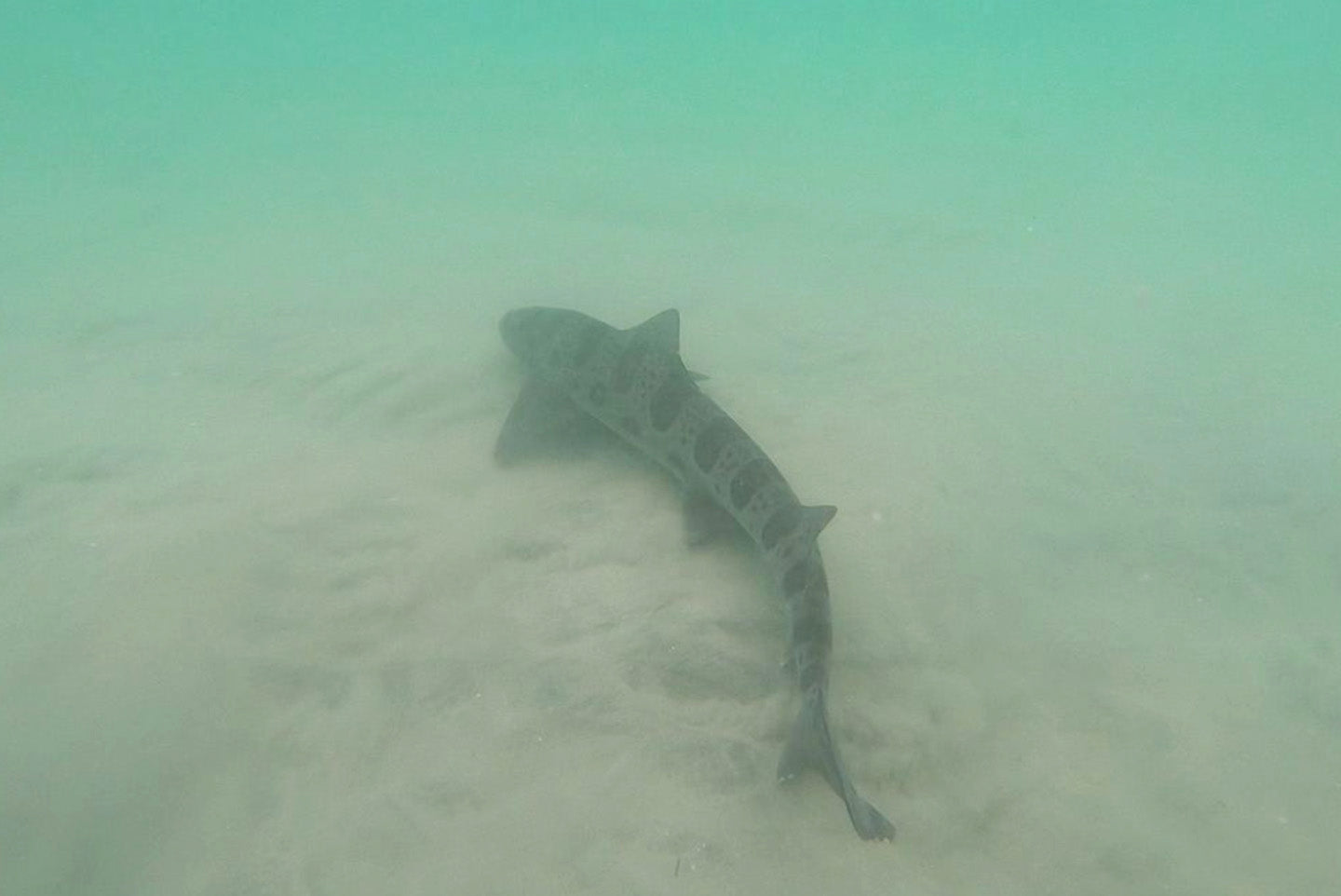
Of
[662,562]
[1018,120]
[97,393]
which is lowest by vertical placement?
[97,393]

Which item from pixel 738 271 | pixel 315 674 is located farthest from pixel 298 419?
pixel 738 271

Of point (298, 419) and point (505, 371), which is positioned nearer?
point (298, 419)

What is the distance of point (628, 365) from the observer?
20.8ft

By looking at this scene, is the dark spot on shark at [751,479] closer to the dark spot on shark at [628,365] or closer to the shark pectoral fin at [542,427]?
the dark spot on shark at [628,365]

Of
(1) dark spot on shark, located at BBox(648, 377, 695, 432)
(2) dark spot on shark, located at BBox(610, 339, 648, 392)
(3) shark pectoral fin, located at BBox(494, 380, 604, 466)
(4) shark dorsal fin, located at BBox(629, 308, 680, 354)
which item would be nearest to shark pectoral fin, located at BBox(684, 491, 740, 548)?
(1) dark spot on shark, located at BBox(648, 377, 695, 432)

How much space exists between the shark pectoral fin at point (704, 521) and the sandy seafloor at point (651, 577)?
0.15 meters

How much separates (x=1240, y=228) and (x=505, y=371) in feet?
59.8

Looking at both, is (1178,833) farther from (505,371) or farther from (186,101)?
(186,101)

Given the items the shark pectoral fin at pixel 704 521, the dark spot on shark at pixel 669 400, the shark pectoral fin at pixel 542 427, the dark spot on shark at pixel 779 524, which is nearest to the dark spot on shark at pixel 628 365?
the dark spot on shark at pixel 669 400

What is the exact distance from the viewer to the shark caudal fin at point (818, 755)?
3.69 metres

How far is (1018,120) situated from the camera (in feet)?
94.3

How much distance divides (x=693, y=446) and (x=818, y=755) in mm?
2542

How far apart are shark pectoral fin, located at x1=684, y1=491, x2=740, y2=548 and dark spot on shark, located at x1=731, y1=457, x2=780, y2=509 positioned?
1.02ft

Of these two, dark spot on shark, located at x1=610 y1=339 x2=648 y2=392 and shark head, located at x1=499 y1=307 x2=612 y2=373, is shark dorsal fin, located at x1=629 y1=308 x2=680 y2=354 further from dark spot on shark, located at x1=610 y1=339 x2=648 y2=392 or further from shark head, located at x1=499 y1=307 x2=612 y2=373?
shark head, located at x1=499 y1=307 x2=612 y2=373
